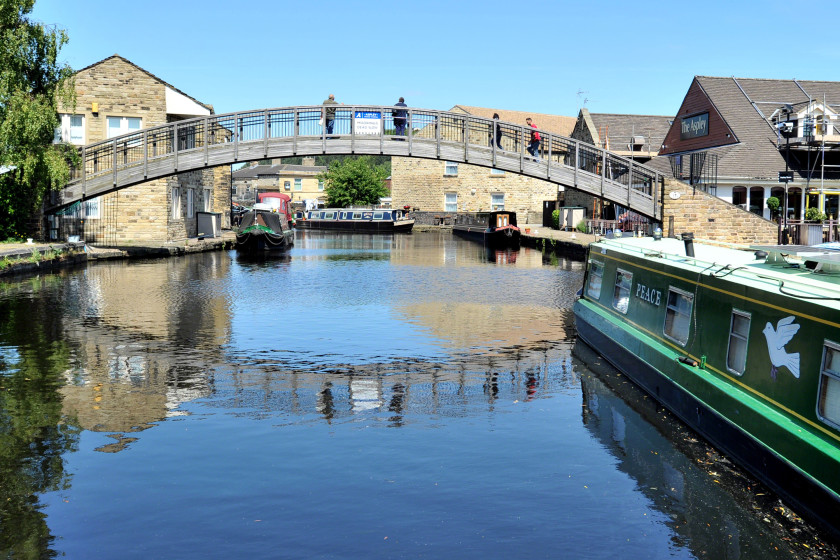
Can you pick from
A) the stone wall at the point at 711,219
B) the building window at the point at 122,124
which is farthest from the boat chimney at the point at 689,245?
the building window at the point at 122,124

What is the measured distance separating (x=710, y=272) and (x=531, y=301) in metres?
10.9

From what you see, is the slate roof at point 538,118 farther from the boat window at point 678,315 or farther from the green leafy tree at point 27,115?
the boat window at point 678,315

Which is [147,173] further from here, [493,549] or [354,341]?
[493,549]

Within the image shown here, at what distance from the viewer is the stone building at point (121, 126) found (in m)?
34.7

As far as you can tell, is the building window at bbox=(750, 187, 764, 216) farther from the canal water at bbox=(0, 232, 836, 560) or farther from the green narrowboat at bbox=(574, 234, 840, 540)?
the green narrowboat at bbox=(574, 234, 840, 540)

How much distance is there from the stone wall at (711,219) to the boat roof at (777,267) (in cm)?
1623

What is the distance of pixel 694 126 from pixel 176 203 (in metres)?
25.4

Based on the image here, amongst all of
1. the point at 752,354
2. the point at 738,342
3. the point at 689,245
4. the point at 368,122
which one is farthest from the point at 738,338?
the point at 368,122

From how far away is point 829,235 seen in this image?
30375 mm

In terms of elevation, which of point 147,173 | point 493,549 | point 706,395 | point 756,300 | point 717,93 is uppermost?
point 717,93

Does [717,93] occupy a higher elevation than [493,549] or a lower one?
higher

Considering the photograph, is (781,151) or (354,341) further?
(781,151)

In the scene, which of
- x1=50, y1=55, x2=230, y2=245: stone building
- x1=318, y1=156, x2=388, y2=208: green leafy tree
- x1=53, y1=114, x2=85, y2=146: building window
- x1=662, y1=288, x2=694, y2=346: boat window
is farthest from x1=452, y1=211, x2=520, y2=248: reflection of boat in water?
x1=662, y1=288, x2=694, y2=346: boat window

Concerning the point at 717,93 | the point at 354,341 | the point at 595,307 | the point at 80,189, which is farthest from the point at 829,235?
the point at 80,189
